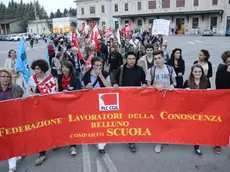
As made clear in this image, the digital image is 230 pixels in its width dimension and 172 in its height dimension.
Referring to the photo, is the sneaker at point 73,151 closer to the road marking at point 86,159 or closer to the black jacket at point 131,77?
the road marking at point 86,159

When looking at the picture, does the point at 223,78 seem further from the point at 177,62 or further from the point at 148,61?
the point at 148,61

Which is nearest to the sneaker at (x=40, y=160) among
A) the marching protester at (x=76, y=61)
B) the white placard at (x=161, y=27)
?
the marching protester at (x=76, y=61)

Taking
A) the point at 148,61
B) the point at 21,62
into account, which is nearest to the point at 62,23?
the point at 21,62

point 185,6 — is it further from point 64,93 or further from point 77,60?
point 64,93

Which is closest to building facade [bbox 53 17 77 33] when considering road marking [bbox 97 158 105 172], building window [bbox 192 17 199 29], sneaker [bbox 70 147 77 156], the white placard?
building window [bbox 192 17 199 29]

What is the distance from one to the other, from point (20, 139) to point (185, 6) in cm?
5440

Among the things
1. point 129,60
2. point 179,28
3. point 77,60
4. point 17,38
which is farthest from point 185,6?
point 129,60

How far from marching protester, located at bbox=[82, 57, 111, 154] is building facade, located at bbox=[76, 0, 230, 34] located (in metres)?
48.1

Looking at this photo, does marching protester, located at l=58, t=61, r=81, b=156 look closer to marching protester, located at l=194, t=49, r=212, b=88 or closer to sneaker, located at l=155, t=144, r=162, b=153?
sneaker, located at l=155, t=144, r=162, b=153

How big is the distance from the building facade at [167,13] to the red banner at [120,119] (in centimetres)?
4795

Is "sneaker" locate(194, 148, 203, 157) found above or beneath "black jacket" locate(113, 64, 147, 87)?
beneath

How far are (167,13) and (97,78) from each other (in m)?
53.9

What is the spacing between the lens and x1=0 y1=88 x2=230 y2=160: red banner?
3.98m

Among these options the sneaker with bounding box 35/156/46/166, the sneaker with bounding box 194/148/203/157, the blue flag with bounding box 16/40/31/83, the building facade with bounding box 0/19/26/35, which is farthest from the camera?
the building facade with bounding box 0/19/26/35
